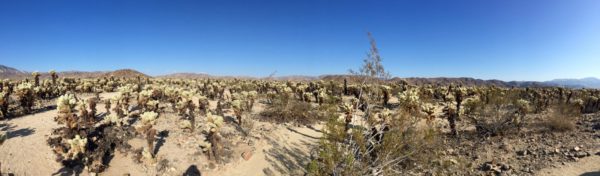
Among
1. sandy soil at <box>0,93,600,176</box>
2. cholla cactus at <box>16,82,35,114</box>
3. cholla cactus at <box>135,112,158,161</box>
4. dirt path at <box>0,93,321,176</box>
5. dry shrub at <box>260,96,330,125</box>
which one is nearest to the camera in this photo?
dirt path at <box>0,93,321,176</box>

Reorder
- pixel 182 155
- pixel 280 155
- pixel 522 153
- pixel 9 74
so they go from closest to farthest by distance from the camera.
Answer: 1. pixel 182 155
2. pixel 522 153
3. pixel 280 155
4. pixel 9 74

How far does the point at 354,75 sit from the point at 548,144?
7.55 metres

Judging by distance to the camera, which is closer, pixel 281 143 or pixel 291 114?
pixel 281 143

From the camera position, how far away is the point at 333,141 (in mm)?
Answer: 7676

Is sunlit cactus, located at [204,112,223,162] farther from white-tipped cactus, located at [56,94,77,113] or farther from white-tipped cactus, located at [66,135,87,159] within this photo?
white-tipped cactus, located at [56,94,77,113]

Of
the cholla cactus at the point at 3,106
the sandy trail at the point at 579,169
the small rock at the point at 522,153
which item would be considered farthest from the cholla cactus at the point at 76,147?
the small rock at the point at 522,153

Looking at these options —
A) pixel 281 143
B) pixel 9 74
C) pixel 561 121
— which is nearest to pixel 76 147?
pixel 281 143

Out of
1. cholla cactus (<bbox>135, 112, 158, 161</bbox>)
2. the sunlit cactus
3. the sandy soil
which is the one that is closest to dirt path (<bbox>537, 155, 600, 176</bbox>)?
the sandy soil

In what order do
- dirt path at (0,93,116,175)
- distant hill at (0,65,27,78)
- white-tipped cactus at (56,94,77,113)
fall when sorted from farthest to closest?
distant hill at (0,65,27,78)
white-tipped cactus at (56,94,77,113)
dirt path at (0,93,116,175)

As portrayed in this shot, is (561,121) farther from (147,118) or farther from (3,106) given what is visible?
(3,106)

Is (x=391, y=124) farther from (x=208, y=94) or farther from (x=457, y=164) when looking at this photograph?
(x=208, y=94)

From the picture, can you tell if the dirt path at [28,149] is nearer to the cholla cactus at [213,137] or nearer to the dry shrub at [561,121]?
the cholla cactus at [213,137]

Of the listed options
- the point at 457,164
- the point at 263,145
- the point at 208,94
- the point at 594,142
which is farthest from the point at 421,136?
the point at 208,94

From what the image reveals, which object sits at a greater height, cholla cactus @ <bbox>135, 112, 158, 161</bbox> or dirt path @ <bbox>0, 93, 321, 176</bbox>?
cholla cactus @ <bbox>135, 112, 158, 161</bbox>
